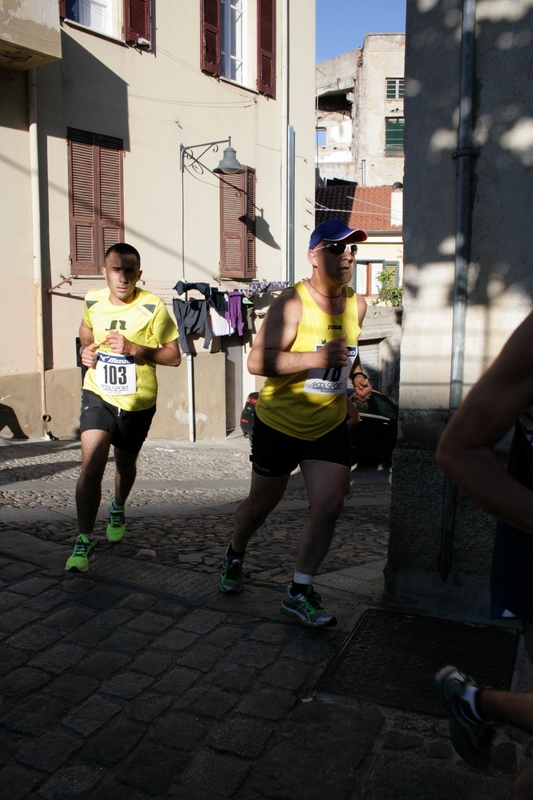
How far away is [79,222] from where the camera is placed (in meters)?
14.3

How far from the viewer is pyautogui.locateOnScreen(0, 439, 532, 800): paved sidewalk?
96.2 inches

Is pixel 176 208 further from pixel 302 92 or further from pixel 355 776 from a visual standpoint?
pixel 355 776

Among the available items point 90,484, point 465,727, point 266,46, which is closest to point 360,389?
point 90,484

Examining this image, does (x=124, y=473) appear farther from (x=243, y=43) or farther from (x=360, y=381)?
(x=243, y=43)

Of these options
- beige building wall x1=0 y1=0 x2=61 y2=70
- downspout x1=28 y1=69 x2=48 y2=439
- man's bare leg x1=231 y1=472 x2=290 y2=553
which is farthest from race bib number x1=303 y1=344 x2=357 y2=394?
downspout x1=28 y1=69 x2=48 y2=439

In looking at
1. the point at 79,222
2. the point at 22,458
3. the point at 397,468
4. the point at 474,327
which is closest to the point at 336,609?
the point at 397,468

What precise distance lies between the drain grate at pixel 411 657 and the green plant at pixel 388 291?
81.3ft

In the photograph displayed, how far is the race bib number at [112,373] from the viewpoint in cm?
440

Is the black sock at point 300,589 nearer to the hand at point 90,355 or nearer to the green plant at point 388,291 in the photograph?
the hand at point 90,355

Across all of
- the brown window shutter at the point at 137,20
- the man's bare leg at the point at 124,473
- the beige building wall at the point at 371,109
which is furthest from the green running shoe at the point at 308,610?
the beige building wall at the point at 371,109

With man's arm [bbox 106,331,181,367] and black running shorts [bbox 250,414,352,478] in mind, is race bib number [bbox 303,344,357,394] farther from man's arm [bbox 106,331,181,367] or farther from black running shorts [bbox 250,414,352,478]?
man's arm [bbox 106,331,181,367]

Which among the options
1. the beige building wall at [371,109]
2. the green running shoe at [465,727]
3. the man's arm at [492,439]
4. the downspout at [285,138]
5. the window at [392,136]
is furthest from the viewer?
the window at [392,136]

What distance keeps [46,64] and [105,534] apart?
1089cm

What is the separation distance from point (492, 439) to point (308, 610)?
6.75ft
